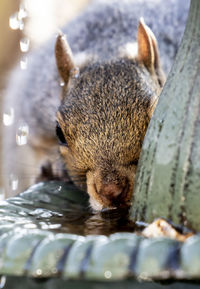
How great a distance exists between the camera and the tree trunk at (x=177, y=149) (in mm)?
912

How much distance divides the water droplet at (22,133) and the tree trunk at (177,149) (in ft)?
4.96

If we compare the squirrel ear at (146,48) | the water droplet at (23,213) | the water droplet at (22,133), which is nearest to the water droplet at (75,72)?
the squirrel ear at (146,48)

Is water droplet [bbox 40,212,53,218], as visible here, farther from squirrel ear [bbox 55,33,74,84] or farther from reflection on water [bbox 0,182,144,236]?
squirrel ear [bbox 55,33,74,84]

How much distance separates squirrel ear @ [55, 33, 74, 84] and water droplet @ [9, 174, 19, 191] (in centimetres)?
99

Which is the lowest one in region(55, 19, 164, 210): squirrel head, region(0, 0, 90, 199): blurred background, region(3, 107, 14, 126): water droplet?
region(55, 19, 164, 210): squirrel head

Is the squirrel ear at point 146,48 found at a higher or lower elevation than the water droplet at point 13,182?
higher

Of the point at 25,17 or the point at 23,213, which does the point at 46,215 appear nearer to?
the point at 23,213

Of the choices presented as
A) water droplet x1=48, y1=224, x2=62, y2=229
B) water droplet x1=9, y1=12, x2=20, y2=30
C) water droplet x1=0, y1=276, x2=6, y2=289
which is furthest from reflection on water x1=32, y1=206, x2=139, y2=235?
water droplet x1=9, y1=12, x2=20, y2=30

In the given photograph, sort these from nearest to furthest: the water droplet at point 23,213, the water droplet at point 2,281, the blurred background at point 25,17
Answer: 1. the water droplet at point 2,281
2. the water droplet at point 23,213
3. the blurred background at point 25,17

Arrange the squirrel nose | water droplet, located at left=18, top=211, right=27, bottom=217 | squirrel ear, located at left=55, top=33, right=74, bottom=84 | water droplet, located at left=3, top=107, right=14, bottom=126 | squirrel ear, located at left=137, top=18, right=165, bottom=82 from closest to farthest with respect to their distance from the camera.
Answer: water droplet, located at left=18, top=211, right=27, bottom=217 < the squirrel nose < squirrel ear, located at left=137, top=18, right=165, bottom=82 < squirrel ear, located at left=55, top=33, right=74, bottom=84 < water droplet, located at left=3, top=107, right=14, bottom=126

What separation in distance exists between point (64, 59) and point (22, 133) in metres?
0.87

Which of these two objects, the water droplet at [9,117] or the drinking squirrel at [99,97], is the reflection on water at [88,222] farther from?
the water droplet at [9,117]

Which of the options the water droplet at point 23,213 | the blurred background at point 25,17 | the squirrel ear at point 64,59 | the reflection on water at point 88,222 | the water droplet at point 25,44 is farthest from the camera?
the blurred background at point 25,17

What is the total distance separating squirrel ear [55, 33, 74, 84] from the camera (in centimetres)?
174
